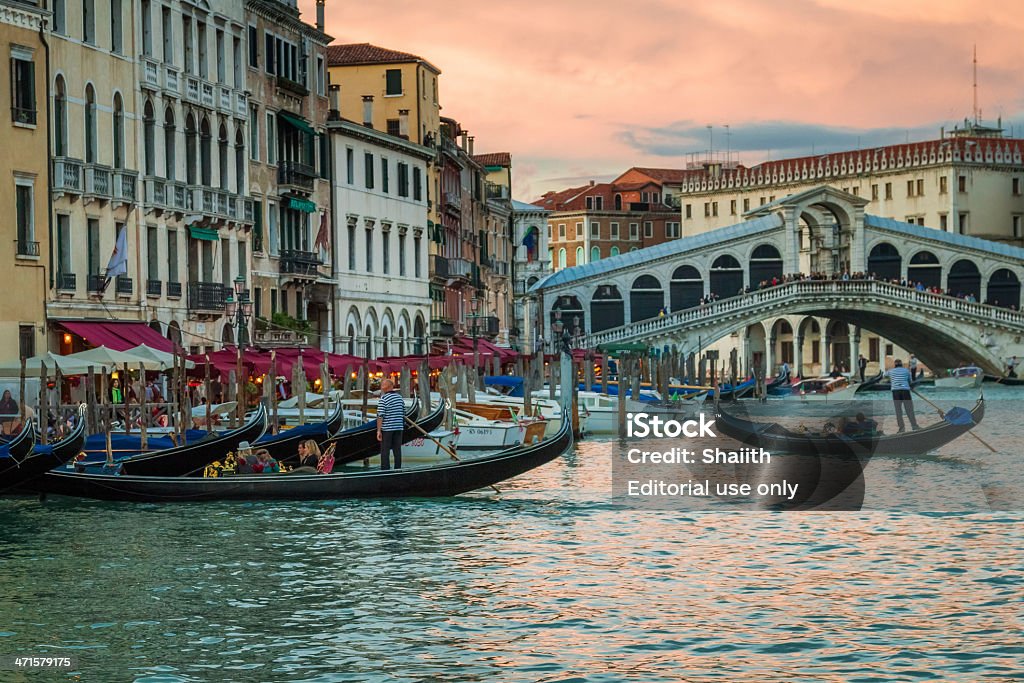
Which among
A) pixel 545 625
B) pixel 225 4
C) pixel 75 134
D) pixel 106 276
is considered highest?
pixel 225 4

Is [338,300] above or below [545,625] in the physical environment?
above

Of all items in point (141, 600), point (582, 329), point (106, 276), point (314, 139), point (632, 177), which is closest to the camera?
point (141, 600)

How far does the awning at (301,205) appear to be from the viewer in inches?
1340

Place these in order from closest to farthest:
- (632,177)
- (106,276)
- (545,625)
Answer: (545,625) → (106,276) → (632,177)

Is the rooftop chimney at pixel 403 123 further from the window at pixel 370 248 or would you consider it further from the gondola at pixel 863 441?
the gondola at pixel 863 441

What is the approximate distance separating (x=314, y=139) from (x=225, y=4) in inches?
200

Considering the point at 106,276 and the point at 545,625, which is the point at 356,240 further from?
the point at 545,625

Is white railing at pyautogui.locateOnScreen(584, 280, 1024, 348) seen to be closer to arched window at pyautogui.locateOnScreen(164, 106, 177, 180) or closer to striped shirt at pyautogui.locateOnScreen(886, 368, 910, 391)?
arched window at pyautogui.locateOnScreen(164, 106, 177, 180)

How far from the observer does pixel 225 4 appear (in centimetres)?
3108

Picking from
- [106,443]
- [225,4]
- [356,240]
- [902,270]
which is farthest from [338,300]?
[902,270]

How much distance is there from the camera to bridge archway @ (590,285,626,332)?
5934cm

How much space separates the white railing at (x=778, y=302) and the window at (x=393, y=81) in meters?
11.6

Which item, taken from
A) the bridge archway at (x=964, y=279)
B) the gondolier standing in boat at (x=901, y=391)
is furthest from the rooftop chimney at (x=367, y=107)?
the bridge archway at (x=964, y=279)

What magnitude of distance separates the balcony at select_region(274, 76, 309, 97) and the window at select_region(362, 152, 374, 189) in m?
3.45
